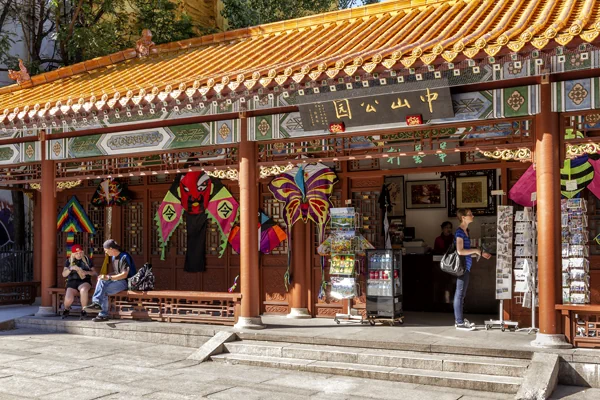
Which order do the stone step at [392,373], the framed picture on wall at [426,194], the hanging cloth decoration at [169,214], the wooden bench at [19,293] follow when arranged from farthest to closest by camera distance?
the wooden bench at [19,293]
the hanging cloth decoration at [169,214]
the framed picture on wall at [426,194]
the stone step at [392,373]

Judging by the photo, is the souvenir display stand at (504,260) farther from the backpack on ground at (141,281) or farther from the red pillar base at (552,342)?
the backpack on ground at (141,281)

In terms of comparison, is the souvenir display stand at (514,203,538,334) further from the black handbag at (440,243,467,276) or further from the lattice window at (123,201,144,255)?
the lattice window at (123,201,144,255)

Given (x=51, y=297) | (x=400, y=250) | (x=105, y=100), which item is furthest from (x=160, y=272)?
(x=400, y=250)

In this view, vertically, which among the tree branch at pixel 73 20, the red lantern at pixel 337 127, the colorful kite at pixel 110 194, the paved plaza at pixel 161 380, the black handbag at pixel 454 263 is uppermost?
the tree branch at pixel 73 20

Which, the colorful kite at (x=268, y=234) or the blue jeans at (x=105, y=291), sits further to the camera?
the colorful kite at (x=268, y=234)

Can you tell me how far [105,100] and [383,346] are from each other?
5.25 metres

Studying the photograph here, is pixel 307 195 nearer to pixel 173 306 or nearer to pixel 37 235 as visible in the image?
pixel 173 306

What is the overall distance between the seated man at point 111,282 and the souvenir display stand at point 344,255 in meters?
3.29

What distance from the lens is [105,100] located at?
33.3 feet

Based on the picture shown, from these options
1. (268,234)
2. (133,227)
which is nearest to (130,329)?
(268,234)

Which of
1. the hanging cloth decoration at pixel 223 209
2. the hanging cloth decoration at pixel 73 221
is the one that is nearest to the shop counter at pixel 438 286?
the hanging cloth decoration at pixel 223 209

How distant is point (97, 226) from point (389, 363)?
7.66m

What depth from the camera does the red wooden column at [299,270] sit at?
1122 centimetres

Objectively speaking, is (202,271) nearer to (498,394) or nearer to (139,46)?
(139,46)
